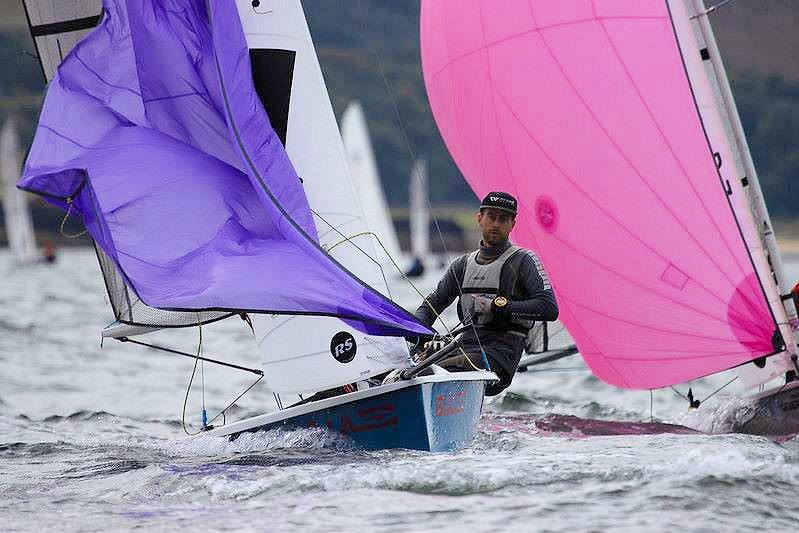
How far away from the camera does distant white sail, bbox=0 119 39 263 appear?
33594mm

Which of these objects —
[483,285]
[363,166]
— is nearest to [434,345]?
[483,285]

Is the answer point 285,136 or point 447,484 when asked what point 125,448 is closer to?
point 285,136

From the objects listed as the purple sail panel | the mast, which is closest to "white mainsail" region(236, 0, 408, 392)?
the purple sail panel

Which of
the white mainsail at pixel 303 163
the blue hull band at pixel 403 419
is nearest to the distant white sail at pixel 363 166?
the white mainsail at pixel 303 163

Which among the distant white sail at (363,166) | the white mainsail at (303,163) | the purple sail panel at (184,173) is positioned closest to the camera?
the purple sail panel at (184,173)

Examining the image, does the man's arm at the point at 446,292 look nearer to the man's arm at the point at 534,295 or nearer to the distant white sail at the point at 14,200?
the man's arm at the point at 534,295

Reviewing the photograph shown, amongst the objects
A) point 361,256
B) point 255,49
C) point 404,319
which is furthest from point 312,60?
point 404,319

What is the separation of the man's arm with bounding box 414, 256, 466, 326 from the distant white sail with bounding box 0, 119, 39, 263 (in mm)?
25551

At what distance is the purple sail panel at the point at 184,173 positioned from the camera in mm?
5172

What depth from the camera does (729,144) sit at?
21.4ft

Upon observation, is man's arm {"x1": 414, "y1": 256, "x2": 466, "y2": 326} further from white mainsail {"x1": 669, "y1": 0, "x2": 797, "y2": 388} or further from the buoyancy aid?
white mainsail {"x1": 669, "y1": 0, "x2": 797, "y2": 388}

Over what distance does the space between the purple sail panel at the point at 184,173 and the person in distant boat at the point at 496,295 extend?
678 millimetres

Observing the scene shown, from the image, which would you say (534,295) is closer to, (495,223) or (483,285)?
(483,285)

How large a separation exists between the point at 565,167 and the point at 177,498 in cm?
293
